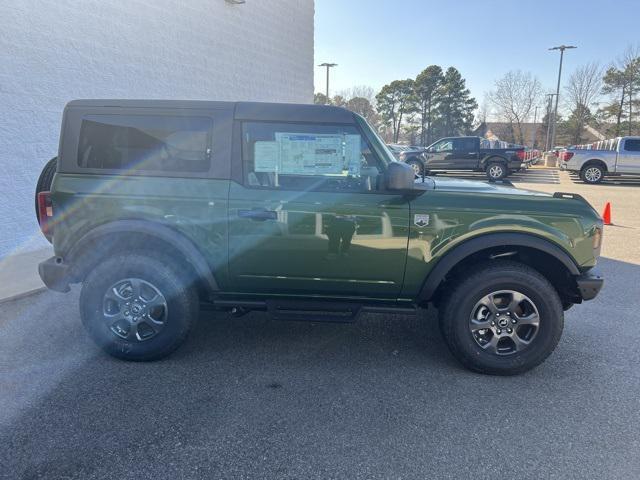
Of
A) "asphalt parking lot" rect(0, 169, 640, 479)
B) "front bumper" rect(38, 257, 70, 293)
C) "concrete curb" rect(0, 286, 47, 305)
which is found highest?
"front bumper" rect(38, 257, 70, 293)

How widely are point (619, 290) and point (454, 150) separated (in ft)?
48.2

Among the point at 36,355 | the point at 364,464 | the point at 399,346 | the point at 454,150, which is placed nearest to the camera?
the point at 364,464

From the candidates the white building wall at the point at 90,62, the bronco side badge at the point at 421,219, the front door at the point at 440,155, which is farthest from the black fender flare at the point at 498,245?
the front door at the point at 440,155

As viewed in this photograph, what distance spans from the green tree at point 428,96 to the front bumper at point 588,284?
5436cm

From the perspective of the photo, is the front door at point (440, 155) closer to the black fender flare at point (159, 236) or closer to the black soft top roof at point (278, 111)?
the black soft top roof at point (278, 111)

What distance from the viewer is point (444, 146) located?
19172mm

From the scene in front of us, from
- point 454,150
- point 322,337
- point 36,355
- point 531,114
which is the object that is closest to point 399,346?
point 322,337

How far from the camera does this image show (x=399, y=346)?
372 cm

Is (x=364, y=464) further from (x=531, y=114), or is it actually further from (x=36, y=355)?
(x=531, y=114)

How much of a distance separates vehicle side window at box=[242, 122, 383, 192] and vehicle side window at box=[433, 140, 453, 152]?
55.4ft

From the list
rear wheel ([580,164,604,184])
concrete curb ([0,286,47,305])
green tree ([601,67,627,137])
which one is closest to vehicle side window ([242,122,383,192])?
concrete curb ([0,286,47,305])

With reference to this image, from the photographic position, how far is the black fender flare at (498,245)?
10.2 ft

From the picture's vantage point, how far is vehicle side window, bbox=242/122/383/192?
3.25m

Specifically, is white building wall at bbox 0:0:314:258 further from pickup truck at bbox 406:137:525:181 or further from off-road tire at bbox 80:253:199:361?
pickup truck at bbox 406:137:525:181
